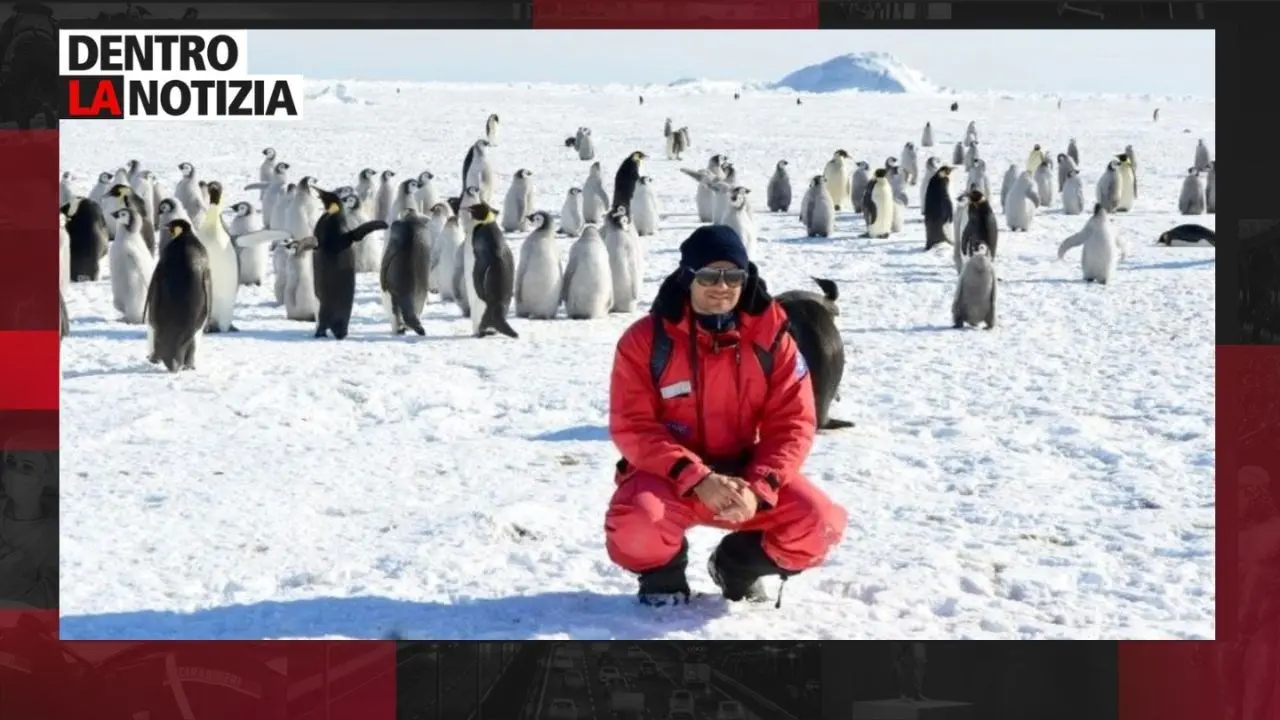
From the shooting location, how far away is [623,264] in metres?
7.78

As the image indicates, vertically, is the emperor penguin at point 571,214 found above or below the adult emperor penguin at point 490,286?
above

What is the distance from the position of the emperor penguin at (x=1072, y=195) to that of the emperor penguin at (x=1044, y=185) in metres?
0.49

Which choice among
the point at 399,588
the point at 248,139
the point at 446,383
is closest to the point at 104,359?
the point at 446,383

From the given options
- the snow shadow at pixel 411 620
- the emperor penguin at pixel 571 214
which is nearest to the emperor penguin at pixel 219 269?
the snow shadow at pixel 411 620

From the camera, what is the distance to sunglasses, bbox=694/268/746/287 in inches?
103

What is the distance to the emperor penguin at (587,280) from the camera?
745cm

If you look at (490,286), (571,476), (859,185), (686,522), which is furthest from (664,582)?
(859,185)

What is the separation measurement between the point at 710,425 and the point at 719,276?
0.28 meters

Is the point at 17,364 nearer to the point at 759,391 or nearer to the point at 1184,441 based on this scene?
the point at 759,391

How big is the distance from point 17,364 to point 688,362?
1032mm

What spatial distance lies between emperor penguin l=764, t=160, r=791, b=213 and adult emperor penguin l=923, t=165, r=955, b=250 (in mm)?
1767

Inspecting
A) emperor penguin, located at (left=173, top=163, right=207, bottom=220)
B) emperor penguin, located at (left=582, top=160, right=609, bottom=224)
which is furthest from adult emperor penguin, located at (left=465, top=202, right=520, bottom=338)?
emperor penguin, located at (left=582, top=160, right=609, bottom=224)

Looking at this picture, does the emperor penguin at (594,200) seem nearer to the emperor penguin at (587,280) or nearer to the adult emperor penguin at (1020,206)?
the adult emperor penguin at (1020,206)

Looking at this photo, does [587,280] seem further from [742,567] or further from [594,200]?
[594,200]
